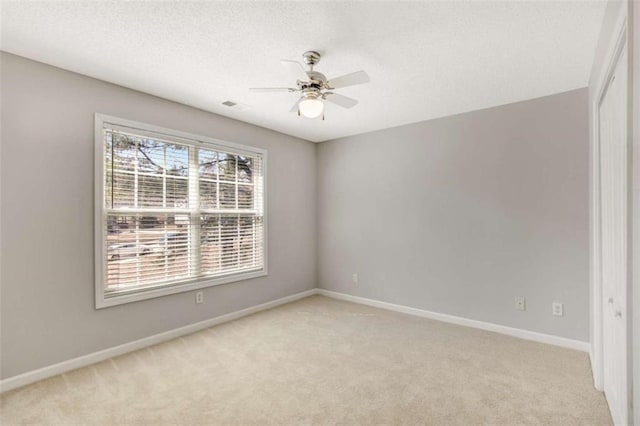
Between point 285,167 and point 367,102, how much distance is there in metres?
1.71

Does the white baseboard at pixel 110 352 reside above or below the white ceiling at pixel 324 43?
below

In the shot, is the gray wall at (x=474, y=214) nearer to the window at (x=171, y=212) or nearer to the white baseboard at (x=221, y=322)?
the white baseboard at (x=221, y=322)

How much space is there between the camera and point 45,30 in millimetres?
2064

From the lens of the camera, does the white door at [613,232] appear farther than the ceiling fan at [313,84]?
No

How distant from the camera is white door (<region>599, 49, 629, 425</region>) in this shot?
1.64 m

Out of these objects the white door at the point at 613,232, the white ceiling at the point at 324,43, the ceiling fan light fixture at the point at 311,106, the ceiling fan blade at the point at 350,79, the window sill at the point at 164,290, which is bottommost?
the window sill at the point at 164,290

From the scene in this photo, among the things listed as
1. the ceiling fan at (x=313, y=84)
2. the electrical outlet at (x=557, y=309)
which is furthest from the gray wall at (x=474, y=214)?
the ceiling fan at (x=313, y=84)

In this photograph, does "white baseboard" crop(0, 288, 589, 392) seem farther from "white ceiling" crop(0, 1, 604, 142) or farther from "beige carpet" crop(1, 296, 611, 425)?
"white ceiling" crop(0, 1, 604, 142)

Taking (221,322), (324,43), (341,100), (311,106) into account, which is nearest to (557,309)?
(341,100)

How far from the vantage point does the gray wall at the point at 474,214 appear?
10.0ft

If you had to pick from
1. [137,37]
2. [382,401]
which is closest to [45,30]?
[137,37]

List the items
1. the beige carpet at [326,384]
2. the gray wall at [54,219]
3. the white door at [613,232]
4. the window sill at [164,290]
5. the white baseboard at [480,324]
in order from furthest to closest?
the white baseboard at [480,324]
the window sill at [164,290]
the gray wall at [54,219]
the beige carpet at [326,384]
the white door at [613,232]

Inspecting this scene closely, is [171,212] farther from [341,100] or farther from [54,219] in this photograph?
[341,100]

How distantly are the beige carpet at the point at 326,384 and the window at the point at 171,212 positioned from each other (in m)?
0.72
